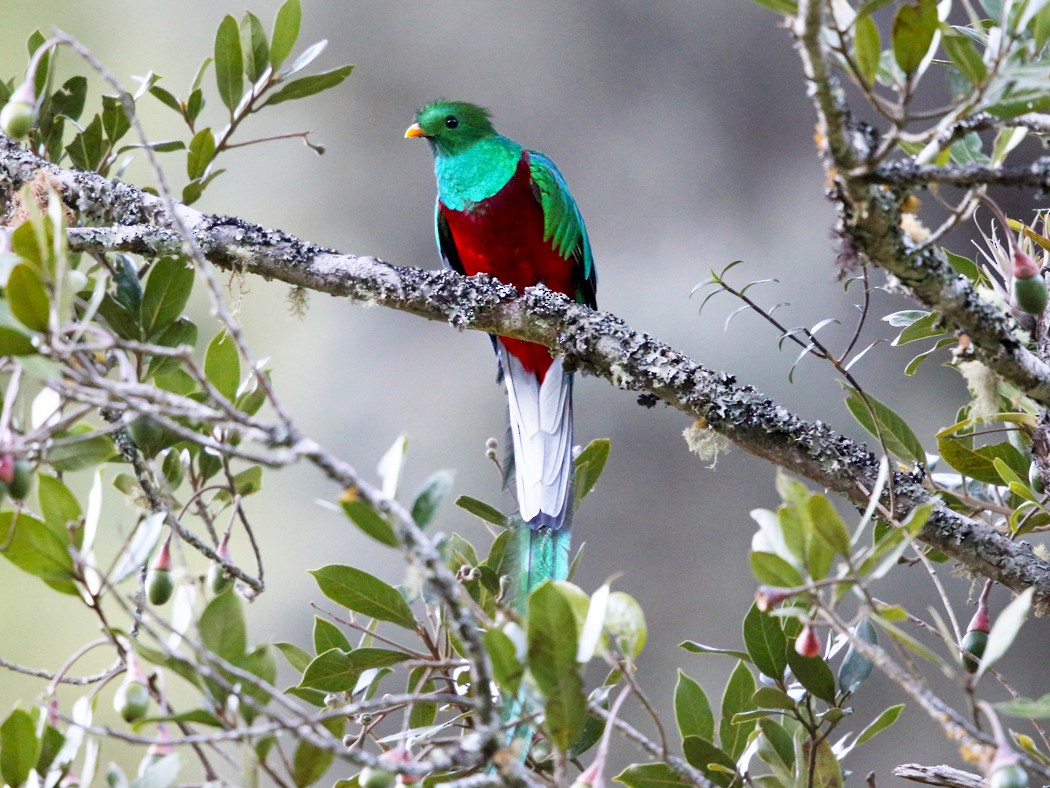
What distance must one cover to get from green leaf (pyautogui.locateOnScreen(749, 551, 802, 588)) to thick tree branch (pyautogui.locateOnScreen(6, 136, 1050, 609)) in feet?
1.86

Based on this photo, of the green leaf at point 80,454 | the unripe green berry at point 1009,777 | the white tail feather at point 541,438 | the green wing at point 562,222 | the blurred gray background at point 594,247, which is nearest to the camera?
the unripe green berry at point 1009,777

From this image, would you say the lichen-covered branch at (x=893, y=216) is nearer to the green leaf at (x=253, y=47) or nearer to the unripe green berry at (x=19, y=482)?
the unripe green berry at (x=19, y=482)

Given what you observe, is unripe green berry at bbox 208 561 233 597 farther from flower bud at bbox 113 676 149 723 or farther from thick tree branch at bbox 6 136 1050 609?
thick tree branch at bbox 6 136 1050 609

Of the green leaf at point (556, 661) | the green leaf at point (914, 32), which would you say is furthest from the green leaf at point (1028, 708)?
the green leaf at point (914, 32)

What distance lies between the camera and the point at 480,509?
1.59 metres

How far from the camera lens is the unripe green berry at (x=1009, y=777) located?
728mm

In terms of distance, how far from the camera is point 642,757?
3.71 metres

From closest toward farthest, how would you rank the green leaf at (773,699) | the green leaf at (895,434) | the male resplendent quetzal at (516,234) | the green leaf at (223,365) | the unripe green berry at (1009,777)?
the unripe green berry at (1009,777), the green leaf at (773,699), the green leaf at (223,365), the green leaf at (895,434), the male resplendent quetzal at (516,234)

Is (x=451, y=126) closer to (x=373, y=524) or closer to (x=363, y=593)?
(x=363, y=593)

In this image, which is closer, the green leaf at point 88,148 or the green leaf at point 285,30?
the green leaf at point 285,30

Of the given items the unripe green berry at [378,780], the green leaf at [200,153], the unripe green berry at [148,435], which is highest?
the green leaf at [200,153]

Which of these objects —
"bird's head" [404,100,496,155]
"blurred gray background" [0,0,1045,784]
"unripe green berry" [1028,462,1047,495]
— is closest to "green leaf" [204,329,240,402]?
"unripe green berry" [1028,462,1047,495]

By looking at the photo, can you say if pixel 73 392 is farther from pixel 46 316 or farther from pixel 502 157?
pixel 502 157

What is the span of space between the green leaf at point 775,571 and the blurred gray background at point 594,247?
305 cm
